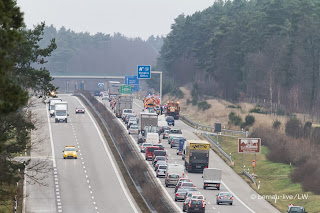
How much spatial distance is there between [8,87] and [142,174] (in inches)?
2217

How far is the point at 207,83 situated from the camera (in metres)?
197

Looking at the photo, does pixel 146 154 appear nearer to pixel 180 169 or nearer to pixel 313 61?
pixel 180 169

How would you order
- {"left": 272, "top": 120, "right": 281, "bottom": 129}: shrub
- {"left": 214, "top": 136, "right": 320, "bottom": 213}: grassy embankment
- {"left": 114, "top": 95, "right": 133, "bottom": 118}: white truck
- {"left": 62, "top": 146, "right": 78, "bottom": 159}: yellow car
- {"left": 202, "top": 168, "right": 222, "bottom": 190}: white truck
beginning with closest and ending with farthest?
{"left": 214, "top": 136, "right": 320, "bottom": 213}: grassy embankment
{"left": 202, "top": 168, "right": 222, "bottom": 190}: white truck
{"left": 62, "top": 146, "right": 78, "bottom": 159}: yellow car
{"left": 272, "top": 120, "right": 281, "bottom": 129}: shrub
{"left": 114, "top": 95, "right": 133, "bottom": 118}: white truck

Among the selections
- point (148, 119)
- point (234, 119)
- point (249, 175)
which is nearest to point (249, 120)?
point (234, 119)

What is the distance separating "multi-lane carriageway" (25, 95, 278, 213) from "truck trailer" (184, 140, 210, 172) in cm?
86

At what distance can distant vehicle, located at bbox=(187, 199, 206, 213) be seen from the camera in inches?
2235

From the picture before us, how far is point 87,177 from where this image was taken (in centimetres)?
7581

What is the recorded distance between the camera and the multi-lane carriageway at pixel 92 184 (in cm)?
6160

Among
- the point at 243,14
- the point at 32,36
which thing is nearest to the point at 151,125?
the point at 32,36

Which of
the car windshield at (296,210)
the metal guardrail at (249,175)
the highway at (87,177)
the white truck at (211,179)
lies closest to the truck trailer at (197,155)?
the metal guardrail at (249,175)

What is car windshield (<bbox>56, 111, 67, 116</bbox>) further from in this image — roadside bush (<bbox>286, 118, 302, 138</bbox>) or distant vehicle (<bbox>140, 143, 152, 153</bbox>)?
roadside bush (<bbox>286, 118, 302, 138</bbox>)

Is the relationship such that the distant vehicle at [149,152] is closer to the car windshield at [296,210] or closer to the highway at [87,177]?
the highway at [87,177]

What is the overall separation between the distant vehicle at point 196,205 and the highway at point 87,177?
4746mm

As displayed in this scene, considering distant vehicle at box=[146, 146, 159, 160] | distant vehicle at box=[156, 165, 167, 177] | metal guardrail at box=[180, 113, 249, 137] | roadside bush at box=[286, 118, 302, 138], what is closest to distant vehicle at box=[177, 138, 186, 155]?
distant vehicle at box=[146, 146, 159, 160]
